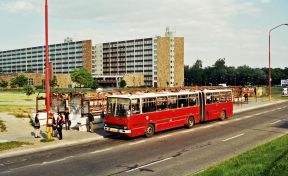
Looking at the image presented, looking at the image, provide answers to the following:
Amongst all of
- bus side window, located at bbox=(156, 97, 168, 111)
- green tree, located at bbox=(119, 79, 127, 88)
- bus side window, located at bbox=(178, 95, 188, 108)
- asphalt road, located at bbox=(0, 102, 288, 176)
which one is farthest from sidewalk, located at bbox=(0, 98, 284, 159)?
green tree, located at bbox=(119, 79, 127, 88)

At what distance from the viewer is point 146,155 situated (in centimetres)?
1755

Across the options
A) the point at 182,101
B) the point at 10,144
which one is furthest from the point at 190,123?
the point at 10,144

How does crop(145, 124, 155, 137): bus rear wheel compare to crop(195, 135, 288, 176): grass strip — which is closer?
crop(195, 135, 288, 176): grass strip

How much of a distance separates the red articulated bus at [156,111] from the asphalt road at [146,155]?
28.0 inches

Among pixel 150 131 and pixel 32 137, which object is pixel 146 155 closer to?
pixel 150 131

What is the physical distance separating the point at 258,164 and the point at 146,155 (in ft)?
19.3

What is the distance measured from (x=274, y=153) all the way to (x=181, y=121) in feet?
36.8

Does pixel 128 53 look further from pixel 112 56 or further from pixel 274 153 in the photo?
pixel 274 153

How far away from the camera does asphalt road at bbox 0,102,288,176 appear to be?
47.7 feet

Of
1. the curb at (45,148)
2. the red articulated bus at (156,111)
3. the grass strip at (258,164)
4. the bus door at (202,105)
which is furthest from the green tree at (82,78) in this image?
the grass strip at (258,164)

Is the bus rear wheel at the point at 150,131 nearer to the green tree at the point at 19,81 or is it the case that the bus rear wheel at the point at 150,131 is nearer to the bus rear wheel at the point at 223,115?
the bus rear wheel at the point at 223,115

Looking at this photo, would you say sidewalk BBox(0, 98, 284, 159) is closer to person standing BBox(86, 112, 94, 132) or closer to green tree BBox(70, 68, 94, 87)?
person standing BBox(86, 112, 94, 132)

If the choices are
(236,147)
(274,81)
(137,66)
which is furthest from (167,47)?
(236,147)

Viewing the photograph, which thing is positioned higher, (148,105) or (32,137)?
(148,105)
